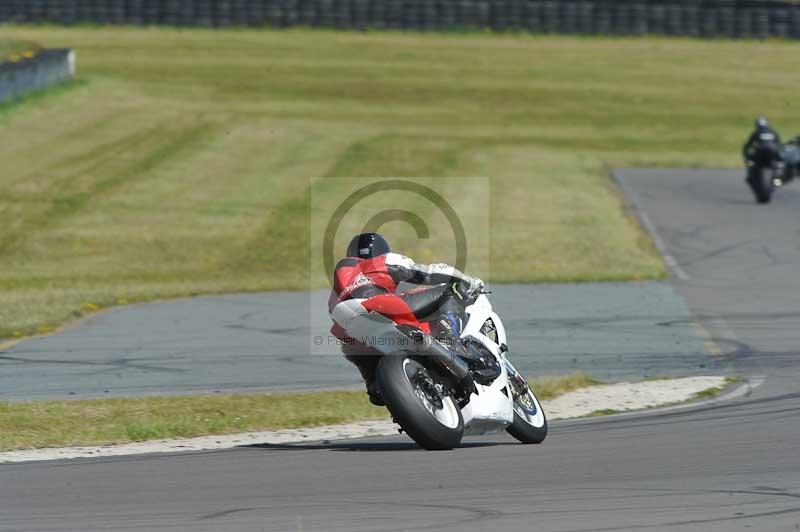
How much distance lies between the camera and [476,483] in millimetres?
7762

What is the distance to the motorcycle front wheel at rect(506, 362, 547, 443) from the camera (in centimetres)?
935

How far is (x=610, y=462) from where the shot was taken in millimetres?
8414

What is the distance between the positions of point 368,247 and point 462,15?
127 feet

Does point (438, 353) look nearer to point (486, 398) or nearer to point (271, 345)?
point (486, 398)

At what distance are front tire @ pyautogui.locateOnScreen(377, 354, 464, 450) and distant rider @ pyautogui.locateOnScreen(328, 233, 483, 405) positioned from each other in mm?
290

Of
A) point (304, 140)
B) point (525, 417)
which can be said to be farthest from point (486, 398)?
point (304, 140)

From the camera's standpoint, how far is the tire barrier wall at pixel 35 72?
3172cm

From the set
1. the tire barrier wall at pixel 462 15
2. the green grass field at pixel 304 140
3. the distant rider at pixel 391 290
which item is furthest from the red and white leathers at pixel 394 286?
the tire barrier wall at pixel 462 15

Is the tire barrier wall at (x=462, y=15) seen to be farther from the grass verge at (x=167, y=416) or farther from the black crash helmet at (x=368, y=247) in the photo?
the black crash helmet at (x=368, y=247)

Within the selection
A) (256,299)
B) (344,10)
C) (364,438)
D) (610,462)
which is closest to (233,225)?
(256,299)

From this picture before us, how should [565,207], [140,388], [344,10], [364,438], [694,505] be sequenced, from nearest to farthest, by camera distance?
1. [694,505]
2. [364,438]
3. [140,388]
4. [565,207]
5. [344,10]

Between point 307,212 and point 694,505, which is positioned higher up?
point 694,505

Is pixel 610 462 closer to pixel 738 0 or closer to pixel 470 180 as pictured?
pixel 470 180

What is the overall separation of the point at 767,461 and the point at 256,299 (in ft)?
33.3
